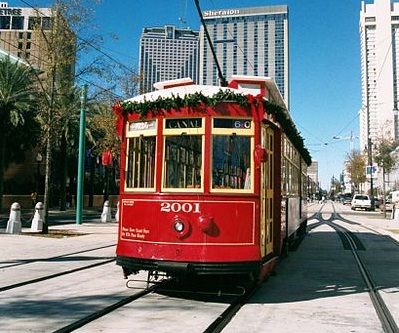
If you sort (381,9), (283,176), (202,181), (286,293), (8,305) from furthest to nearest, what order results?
(381,9)
(283,176)
(286,293)
(202,181)
(8,305)

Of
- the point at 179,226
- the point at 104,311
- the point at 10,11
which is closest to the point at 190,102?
the point at 179,226

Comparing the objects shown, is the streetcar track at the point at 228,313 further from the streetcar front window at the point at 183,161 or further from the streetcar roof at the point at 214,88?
the streetcar roof at the point at 214,88

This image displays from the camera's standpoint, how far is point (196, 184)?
705 cm

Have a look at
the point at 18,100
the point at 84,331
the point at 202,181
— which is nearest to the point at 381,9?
the point at 18,100

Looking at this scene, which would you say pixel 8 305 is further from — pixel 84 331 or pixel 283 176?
pixel 283 176

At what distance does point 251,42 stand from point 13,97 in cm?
2114

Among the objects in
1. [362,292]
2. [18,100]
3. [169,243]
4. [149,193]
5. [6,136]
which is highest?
[18,100]

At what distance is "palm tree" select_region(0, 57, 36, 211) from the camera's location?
30486mm

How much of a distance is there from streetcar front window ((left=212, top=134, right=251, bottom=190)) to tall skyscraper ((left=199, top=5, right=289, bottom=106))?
6792 mm

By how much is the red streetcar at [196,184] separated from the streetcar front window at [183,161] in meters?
0.01

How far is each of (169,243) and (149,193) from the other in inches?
33.2

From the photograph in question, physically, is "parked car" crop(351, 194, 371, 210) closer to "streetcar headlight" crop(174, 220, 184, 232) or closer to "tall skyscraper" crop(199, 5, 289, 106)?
"tall skyscraper" crop(199, 5, 289, 106)

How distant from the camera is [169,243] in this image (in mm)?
6887

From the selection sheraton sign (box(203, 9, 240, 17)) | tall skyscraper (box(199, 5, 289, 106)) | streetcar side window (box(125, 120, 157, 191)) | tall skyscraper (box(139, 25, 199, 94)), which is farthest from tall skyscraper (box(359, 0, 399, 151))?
streetcar side window (box(125, 120, 157, 191))
